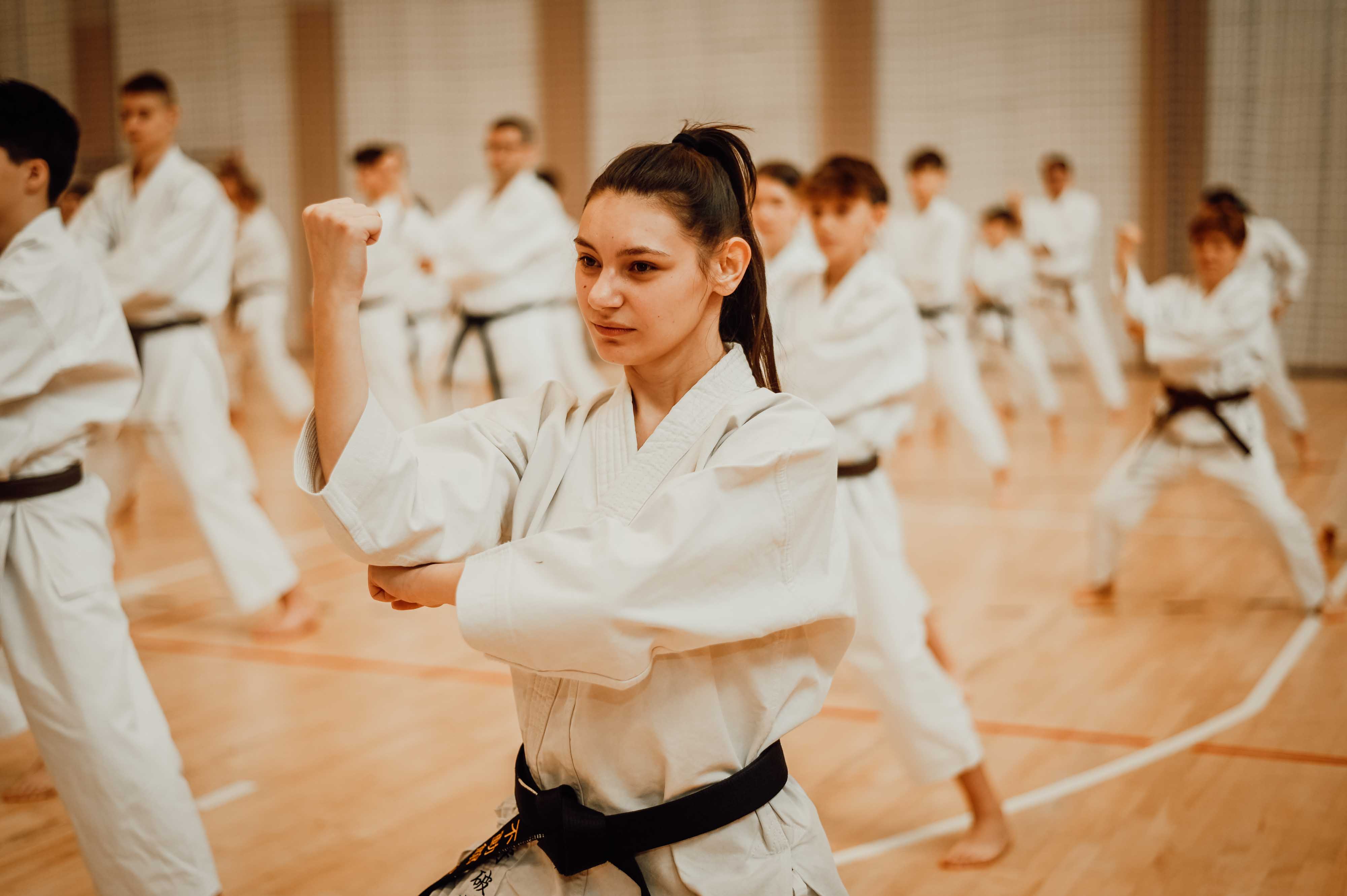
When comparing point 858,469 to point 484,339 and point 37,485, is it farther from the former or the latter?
point 484,339

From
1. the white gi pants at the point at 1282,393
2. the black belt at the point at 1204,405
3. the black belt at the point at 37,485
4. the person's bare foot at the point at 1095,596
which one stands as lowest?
the person's bare foot at the point at 1095,596

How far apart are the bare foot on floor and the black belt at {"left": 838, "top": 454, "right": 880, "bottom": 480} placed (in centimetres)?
88

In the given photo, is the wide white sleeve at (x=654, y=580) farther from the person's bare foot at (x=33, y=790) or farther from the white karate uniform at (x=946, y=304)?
the white karate uniform at (x=946, y=304)

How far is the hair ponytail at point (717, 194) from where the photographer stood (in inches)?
61.3

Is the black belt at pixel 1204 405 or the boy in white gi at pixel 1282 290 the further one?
the boy in white gi at pixel 1282 290

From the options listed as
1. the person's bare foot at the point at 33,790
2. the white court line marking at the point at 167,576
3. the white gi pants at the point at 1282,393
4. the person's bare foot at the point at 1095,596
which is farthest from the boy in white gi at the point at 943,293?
the person's bare foot at the point at 33,790

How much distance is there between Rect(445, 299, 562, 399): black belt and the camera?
5891 mm

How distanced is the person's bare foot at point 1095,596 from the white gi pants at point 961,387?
1853mm

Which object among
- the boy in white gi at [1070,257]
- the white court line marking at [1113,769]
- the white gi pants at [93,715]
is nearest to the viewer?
the white gi pants at [93,715]

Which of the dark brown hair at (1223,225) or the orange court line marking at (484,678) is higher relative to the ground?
the dark brown hair at (1223,225)

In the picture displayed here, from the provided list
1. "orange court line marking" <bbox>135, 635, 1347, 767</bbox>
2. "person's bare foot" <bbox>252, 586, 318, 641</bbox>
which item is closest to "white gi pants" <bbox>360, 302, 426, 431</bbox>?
"person's bare foot" <bbox>252, 586, 318, 641</bbox>

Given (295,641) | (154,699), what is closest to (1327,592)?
(295,641)

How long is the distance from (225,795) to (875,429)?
77.1 inches

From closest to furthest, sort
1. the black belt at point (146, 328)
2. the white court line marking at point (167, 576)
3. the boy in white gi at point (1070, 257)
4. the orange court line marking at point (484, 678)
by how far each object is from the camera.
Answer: the orange court line marking at point (484, 678)
the black belt at point (146, 328)
the white court line marking at point (167, 576)
the boy in white gi at point (1070, 257)
